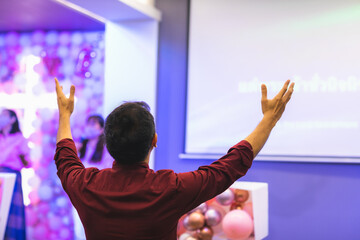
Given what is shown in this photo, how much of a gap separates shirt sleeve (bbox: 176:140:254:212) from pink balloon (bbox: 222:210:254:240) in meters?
1.93

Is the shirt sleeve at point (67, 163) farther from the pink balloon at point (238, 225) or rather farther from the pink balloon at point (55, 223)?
the pink balloon at point (55, 223)

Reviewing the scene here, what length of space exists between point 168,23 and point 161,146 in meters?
1.15

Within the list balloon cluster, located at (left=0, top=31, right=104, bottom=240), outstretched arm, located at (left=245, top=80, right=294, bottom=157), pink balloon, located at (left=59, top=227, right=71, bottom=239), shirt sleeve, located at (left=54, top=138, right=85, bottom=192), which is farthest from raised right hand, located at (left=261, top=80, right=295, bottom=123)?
pink balloon, located at (left=59, top=227, right=71, bottom=239)

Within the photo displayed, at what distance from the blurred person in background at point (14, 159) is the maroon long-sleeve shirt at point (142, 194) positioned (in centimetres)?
334

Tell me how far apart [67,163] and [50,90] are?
154 inches

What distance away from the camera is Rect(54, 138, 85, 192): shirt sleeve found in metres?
1.18

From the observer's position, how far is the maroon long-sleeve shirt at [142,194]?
1078 mm

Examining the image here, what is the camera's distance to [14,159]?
4684 millimetres

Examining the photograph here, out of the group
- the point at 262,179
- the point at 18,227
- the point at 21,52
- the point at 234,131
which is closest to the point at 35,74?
the point at 21,52

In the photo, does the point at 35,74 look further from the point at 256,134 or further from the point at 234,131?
the point at 256,134

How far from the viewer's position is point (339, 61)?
3672 mm

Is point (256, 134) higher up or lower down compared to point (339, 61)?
lower down

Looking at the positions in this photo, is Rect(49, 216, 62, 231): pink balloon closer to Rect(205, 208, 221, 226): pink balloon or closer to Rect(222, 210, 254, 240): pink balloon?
Rect(205, 208, 221, 226): pink balloon

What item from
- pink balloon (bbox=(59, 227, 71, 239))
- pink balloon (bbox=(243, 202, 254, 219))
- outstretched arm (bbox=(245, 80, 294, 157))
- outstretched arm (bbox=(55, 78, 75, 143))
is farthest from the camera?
pink balloon (bbox=(59, 227, 71, 239))
